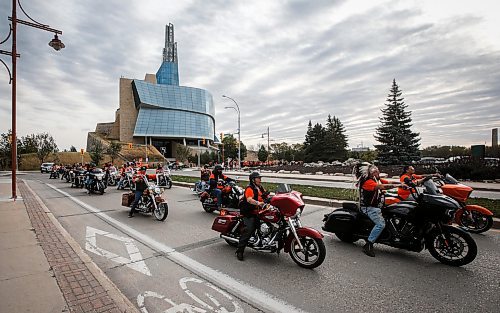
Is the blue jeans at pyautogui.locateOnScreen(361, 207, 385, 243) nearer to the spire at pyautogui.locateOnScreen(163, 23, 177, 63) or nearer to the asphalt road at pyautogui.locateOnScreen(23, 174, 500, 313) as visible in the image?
the asphalt road at pyautogui.locateOnScreen(23, 174, 500, 313)

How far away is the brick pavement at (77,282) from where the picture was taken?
3297 mm

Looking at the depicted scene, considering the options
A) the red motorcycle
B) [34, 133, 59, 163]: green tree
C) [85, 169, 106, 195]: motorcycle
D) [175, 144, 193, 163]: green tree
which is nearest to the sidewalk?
the red motorcycle

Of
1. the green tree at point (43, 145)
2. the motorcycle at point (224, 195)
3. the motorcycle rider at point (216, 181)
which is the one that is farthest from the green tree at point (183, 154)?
the motorcycle rider at point (216, 181)

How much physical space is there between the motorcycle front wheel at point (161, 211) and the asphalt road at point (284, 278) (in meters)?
1.68

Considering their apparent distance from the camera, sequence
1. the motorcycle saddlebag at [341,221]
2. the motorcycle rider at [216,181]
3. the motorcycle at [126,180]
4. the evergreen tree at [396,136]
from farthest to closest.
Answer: the evergreen tree at [396,136]
the motorcycle at [126,180]
the motorcycle rider at [216,181]
the motorcycle saddlebag at [341,221]

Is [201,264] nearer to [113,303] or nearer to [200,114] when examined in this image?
[113,303]

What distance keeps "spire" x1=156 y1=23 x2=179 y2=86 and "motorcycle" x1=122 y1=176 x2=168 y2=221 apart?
115 meters

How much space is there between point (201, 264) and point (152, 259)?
36.8 inches

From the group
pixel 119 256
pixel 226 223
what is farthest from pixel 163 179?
pixel 226 223

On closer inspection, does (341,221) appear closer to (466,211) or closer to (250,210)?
(250,210)

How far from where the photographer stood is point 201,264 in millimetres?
4867

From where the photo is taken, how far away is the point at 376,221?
5.07m

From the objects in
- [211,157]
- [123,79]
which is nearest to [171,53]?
[123,79]

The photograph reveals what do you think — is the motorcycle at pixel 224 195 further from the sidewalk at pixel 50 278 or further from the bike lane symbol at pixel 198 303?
the bike lane symbol at pixel 198 303
